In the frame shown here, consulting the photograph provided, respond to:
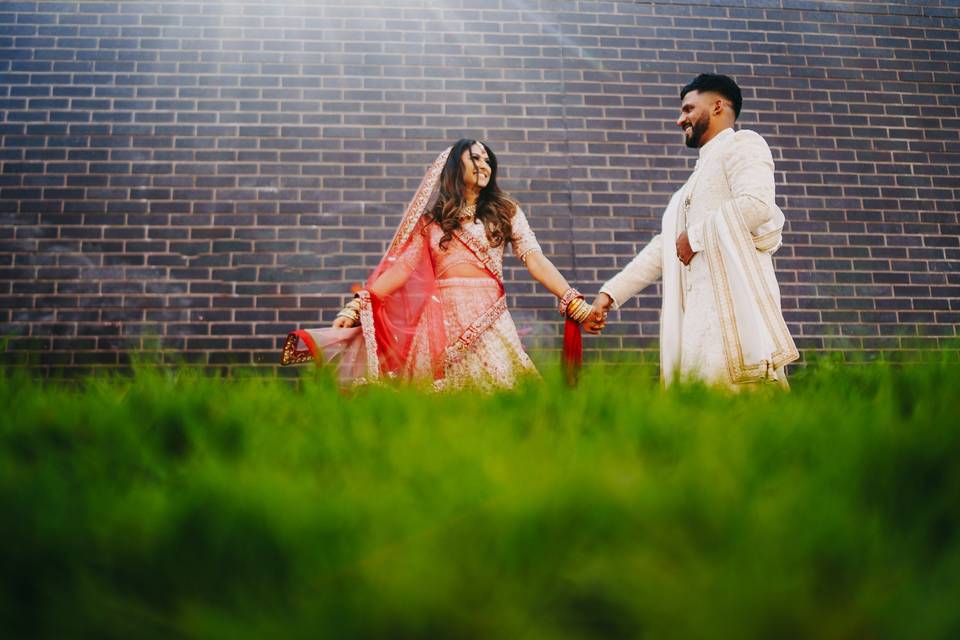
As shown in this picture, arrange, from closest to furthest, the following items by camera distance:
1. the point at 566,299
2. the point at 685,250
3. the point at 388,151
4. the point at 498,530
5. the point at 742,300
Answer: the point at 498,530 → the point at 742,300 → the point at 685,250 → the point at 566,299 → the point at 388,151

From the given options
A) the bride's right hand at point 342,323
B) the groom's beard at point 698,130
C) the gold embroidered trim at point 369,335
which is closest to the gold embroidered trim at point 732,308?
the groom's beard at point 698,130

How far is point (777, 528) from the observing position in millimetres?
917

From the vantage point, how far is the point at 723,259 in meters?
2.77

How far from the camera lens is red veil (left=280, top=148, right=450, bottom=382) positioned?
120 inches

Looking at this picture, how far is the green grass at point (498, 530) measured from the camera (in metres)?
0.79

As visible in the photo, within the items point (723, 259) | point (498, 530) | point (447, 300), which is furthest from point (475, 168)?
point (498, 530)

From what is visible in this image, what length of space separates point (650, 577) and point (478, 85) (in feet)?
14.6

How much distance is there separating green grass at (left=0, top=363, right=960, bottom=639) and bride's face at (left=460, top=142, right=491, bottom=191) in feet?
6.95

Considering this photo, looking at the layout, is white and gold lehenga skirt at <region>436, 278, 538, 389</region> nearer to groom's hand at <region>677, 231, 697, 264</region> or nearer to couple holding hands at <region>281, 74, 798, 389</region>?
couple holding hands at <region>281, 74, 798, 389</region>

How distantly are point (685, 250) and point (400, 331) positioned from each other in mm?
1296

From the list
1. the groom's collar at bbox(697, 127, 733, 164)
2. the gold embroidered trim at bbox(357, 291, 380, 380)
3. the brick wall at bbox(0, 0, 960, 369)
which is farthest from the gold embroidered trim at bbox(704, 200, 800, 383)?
the brick wall at bbox(0, 0, 960, 369)

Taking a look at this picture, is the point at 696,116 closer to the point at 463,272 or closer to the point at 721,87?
the point at 721,87

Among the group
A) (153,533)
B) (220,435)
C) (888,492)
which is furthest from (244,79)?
(888,492)

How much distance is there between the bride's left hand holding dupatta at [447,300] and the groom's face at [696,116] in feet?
2.88
